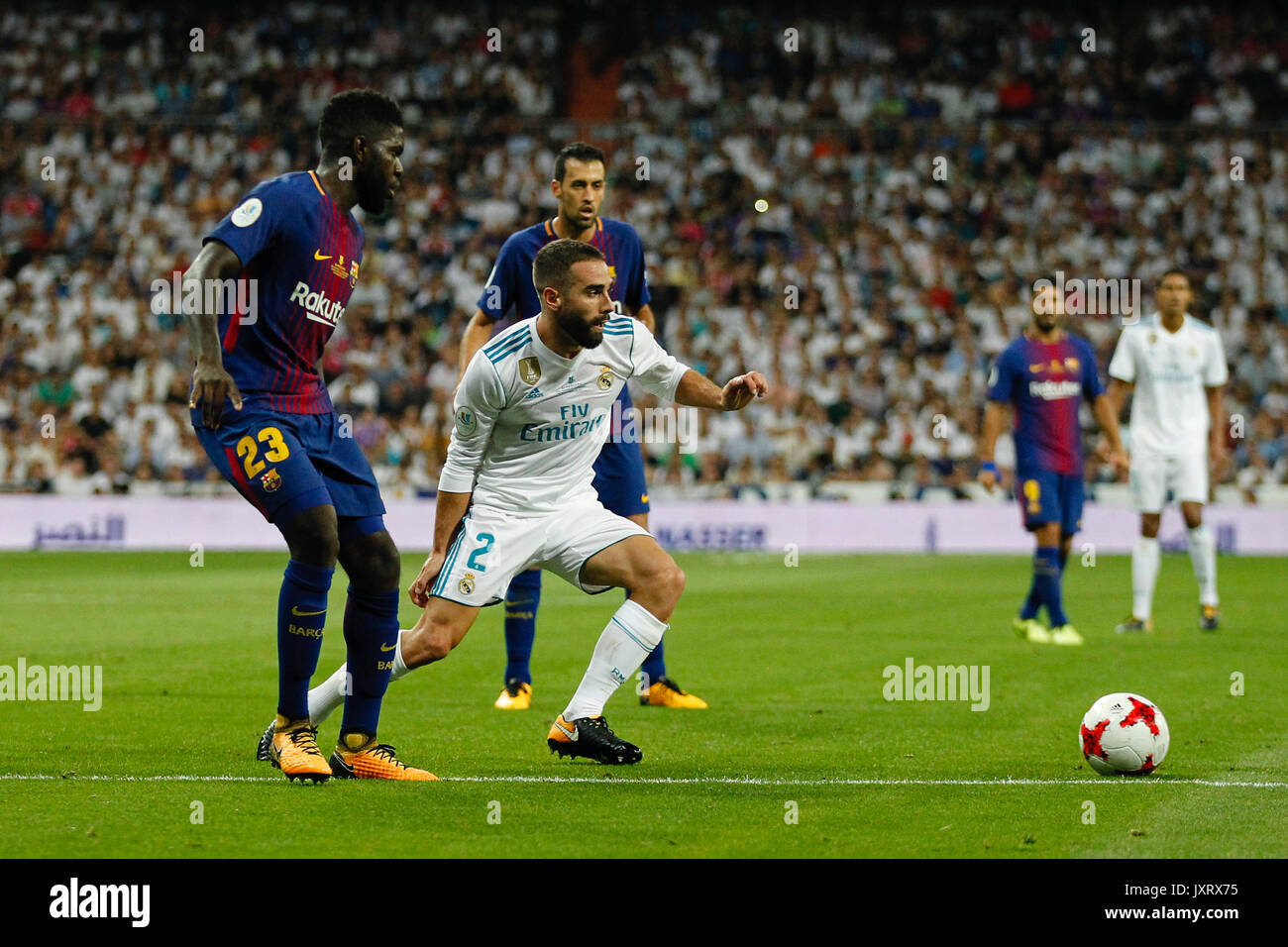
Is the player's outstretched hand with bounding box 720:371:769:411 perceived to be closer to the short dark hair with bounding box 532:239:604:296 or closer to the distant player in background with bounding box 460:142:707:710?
the short dark hair with bounding box 532:239:604:296

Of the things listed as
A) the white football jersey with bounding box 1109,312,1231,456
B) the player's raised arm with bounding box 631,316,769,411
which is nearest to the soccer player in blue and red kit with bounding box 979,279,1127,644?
the white football jersey with bounding box 1109,312,1231,456

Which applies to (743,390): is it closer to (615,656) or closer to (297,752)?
(615,656)

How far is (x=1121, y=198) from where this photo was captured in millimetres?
27703

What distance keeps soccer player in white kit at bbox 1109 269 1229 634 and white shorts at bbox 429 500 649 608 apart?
23.9 ft

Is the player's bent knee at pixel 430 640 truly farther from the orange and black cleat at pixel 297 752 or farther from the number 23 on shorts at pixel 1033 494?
the number 23 on shorts at pixel 1033 494

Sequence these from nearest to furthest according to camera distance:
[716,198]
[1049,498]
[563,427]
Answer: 1. [563,427]
2. [1049,498]
3. [716,198]

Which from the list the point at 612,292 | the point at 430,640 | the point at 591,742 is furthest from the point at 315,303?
the point at 612,292

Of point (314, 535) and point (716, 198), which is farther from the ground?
point (716, 198)

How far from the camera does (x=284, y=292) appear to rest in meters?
6.20

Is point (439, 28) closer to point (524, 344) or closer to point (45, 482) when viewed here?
point (45, 482)

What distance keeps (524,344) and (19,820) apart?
8.69 ft

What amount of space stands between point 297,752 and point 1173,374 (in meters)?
9.08

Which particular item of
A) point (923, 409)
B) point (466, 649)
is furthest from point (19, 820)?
point (923, 409)

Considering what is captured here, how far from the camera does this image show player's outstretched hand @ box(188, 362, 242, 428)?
5.76m
